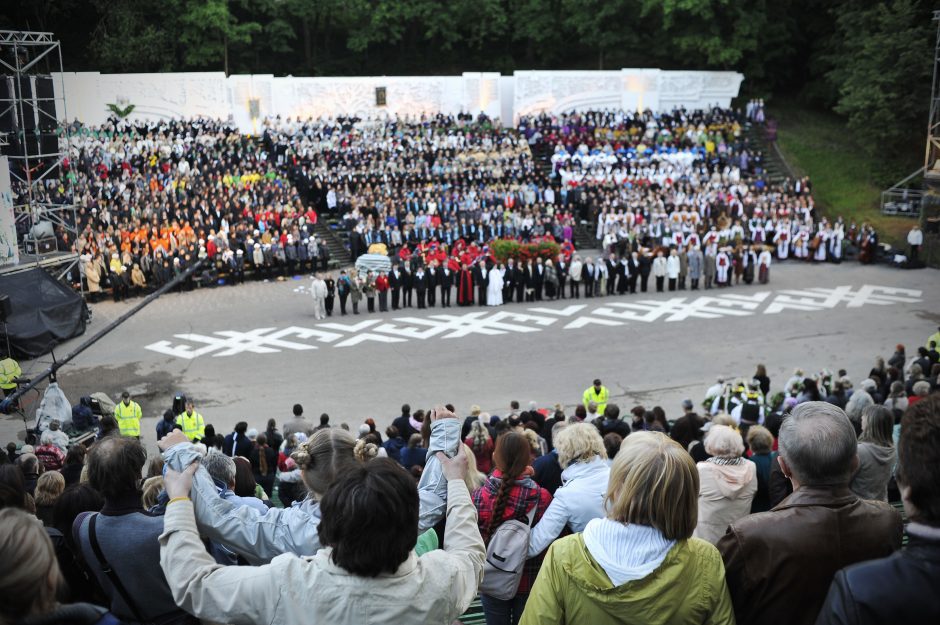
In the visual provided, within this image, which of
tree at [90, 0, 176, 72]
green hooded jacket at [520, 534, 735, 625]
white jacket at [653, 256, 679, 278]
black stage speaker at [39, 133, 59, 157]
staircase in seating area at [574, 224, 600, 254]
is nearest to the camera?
green hooded jacket at [520, 534, 735, 625]

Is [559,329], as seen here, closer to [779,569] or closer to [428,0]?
[779,569]

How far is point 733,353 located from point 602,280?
5.84 metres

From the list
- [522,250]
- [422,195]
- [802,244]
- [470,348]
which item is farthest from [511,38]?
[470,348]

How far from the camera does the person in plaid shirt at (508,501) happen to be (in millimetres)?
4734

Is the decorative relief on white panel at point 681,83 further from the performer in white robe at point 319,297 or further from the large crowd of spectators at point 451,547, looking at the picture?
the large crowd of spectators at point 451,547

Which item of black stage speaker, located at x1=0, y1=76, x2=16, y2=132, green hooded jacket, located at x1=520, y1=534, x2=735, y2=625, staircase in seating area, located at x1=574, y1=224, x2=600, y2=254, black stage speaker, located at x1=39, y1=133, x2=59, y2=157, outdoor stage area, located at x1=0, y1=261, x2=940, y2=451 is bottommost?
outdoor stage area, located at x1=0, y1=261, x2=940, y2=451

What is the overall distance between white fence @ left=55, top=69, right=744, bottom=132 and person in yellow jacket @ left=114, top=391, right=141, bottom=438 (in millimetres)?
22249

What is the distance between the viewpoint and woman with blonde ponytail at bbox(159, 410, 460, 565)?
350cm

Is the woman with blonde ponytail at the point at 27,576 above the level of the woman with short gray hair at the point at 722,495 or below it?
above

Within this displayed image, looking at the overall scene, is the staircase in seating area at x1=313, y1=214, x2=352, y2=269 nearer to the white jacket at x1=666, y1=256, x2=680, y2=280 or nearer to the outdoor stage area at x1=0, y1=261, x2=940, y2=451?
the outdoor stage area at x1=0, y1=261, x2=940, y2=451

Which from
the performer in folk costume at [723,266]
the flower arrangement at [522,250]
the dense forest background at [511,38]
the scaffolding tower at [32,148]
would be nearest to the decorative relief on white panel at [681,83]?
the dense forest background at [511,38]

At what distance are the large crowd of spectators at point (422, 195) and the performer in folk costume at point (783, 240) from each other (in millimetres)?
50

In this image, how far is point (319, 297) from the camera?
21.5 meters

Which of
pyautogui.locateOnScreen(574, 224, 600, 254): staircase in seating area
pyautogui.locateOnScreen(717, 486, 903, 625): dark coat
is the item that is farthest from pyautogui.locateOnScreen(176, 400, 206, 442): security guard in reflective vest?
pyautogui.locateOnScreen(574, 224, 600, 254): staircase in seating area
